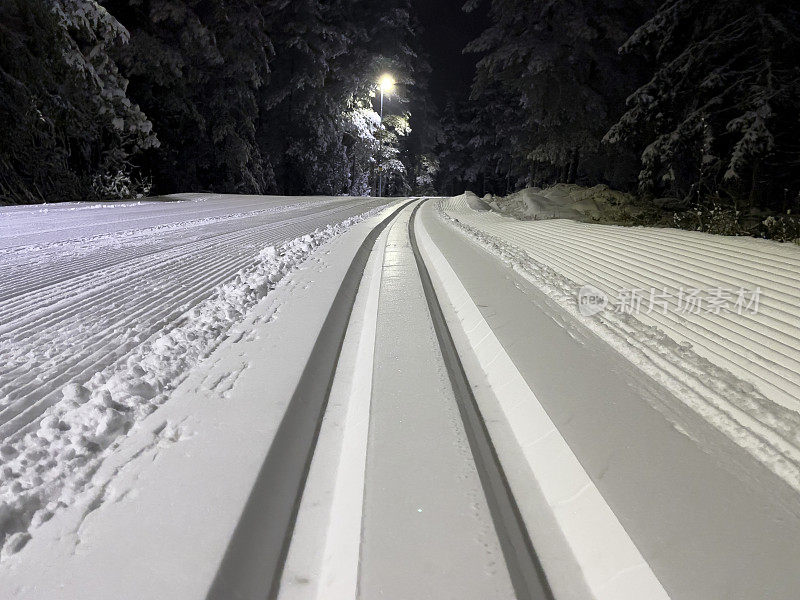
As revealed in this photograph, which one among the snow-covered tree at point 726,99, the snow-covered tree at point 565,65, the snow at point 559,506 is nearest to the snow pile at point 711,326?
the snow at point 559,506

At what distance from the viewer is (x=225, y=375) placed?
211 cm

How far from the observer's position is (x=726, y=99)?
830 centimetres

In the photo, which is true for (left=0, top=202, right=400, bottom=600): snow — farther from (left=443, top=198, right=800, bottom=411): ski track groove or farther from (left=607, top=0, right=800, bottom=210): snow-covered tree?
(left=607, top=0, right=800, bottom=210): snow-covered tree

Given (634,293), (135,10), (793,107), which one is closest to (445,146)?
(135,10)

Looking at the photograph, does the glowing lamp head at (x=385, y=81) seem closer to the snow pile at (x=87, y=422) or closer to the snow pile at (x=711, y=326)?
the snow pile at (x=711, y=326)

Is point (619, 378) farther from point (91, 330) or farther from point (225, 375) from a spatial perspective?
point (91, 330)

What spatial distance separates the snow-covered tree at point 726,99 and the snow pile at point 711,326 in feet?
12.7

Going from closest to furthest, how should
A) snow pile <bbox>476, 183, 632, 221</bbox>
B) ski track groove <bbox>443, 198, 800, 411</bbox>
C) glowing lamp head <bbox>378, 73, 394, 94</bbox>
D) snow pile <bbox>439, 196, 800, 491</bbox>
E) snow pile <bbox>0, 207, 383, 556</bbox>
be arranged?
snow pile <bbox>0, 207, 383, 556</bbox> < snow pile <bbox>439, 196, 800, 491</bbox> < ski track groove <bbox>443, 198, 800, 411</bbox> < snow pile <bbox>476, 183, 632, 221</bbox> < glowing lamp head <bbox>378, 73, 394, 94</bbox>

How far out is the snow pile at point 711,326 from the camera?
1.82 metres
